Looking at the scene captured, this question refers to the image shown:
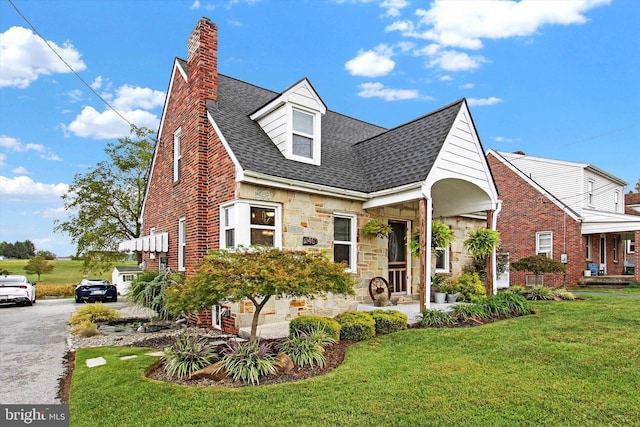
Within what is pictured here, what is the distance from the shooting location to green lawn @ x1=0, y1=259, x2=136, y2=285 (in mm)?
25172

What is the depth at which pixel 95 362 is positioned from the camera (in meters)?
5.71

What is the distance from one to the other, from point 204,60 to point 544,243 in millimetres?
18929

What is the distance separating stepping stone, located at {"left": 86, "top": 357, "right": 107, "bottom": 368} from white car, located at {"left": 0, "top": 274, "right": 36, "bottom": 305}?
40.3ft

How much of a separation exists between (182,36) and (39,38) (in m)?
3.75

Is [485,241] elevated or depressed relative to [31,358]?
elevated

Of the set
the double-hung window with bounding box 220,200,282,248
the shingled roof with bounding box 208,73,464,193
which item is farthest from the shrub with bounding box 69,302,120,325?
the shingled roof with bounding box 208,73,464,193

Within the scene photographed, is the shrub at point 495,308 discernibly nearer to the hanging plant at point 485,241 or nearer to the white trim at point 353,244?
the hanging plant at point 485,241

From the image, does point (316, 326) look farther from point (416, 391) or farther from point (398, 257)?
point (398, 257)

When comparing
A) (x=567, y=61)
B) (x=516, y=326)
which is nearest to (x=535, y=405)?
(x=516, y=326)

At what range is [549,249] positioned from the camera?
766 inches

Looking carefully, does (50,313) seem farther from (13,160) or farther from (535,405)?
(535,405)

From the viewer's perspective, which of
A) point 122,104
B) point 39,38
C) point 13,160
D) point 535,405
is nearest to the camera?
point 535,405

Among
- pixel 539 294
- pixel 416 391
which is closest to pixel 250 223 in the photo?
pixel 416 391

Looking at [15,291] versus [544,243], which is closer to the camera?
[15,291]
